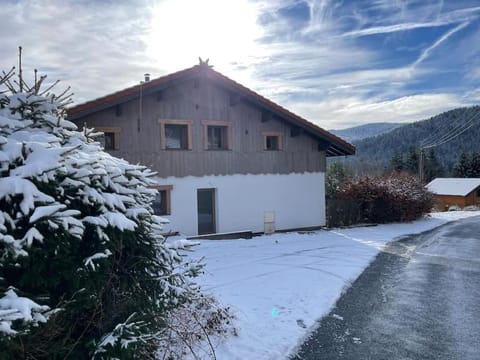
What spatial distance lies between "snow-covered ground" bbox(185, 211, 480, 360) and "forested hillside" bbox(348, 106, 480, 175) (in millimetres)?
77764

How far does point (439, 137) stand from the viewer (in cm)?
9388

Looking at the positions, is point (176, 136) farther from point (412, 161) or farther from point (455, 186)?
point (412, 161)

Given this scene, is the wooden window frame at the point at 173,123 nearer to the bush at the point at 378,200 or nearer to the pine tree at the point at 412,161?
the bush at the point at 378,200

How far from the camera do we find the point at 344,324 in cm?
612

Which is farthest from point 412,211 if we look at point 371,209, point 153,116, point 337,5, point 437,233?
point 153,116

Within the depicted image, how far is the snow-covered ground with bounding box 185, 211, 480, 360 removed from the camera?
5441 millimetres

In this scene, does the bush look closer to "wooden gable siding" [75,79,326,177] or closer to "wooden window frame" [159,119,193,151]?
"wooden gable siding" [75,79,326,177]

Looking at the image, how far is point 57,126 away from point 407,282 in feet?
25.6

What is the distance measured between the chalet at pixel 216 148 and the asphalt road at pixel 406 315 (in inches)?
242

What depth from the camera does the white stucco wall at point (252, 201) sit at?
14266 millimetres

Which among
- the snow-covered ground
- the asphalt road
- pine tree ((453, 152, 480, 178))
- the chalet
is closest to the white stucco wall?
the chalet

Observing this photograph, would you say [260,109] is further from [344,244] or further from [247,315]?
[247,315]

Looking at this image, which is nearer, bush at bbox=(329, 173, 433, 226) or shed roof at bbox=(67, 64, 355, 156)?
shed roof at bbox=(67, 64, 355, 156)

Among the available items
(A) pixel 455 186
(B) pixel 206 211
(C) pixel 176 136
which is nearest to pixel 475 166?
(A) pixel 455 186
